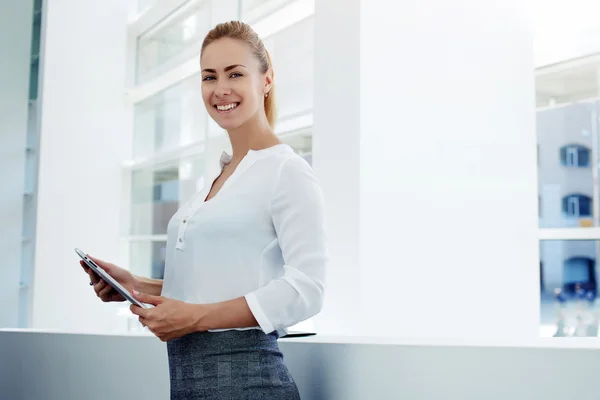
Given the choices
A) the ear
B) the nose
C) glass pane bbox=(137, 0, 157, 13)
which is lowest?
the nose

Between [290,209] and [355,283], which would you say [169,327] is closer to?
[290,209]

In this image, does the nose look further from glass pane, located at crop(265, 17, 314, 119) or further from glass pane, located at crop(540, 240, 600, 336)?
glass pane, located at crop(265, 17, 314, 119)

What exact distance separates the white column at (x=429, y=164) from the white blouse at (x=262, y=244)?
1700 mm

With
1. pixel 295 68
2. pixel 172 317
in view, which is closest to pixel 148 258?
pixel 295 68

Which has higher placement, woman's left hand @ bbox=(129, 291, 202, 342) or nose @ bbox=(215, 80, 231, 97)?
nose @ bbox=(215, 80, 231, 97)

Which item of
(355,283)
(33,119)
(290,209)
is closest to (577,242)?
(355,283)

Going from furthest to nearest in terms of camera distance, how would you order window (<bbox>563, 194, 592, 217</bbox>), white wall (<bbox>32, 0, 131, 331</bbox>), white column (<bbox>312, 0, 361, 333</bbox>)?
white wall (<bbox>32, 0, 131, 331</bbox>) < window (<bbox>563, 194, 592, 217</bbox>) < white column (<bbox>312, 0, 361, 333</bbox>)

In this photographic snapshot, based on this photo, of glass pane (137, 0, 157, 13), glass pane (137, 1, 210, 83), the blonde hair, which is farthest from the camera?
glass pane (137, 0, 157, 13)

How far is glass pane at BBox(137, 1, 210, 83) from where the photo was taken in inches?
242

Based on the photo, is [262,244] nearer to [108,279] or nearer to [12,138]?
[108,279]

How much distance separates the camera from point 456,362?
5.08ft

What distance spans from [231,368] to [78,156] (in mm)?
5315

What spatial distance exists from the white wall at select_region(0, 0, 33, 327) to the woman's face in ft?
21.2

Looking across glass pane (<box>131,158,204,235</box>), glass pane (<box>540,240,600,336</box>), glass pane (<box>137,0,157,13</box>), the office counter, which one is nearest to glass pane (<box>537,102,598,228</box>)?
glass pane (<box>540,240,600,336</box>)
